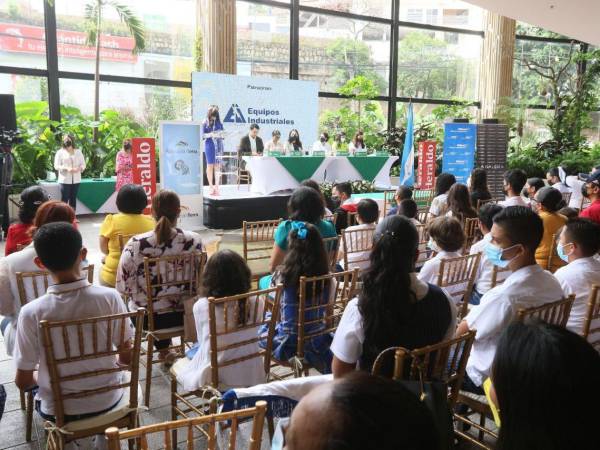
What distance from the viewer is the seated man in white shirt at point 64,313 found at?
202cm

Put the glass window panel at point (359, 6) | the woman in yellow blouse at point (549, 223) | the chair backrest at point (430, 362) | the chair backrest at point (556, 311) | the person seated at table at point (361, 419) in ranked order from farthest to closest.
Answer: the glass window panel at point (359, 6) < the woman in yellow blouse at point (549, 223) < the chair backrest at point (556, 311) < the chair backrest at point (430, 362) < the person seated at table at point (361, 419)

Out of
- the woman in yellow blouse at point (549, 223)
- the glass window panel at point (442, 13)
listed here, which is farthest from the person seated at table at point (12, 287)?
the glass window panel at point (442, 13)

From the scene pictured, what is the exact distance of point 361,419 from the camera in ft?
2.30

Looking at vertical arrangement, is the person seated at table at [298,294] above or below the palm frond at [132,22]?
below

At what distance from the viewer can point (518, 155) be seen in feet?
45.4

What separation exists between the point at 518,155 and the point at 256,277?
11599mm

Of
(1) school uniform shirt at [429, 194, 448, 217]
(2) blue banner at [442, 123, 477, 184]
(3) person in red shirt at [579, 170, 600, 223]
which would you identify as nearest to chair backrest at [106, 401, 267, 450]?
(3) person in red shirt at [579, 170, 600, 223]

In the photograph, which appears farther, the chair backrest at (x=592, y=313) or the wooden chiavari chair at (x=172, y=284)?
the wooden chiavari chair at (x=172, y=284)

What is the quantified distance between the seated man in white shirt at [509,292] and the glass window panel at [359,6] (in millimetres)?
11262

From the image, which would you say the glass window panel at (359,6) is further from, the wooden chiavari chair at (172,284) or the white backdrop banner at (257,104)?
the wooden chiavari chair at (172,284)

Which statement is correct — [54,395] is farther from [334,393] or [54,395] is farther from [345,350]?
[334,393]

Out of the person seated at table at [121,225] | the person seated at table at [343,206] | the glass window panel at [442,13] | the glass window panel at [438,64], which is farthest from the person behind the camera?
the glass window panel at [438,64]

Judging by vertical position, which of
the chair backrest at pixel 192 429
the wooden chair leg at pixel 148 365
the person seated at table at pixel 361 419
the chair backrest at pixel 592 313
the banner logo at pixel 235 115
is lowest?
the wooden chair leg at pixel 148 365

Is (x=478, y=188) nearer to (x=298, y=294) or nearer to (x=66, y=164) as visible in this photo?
(x=298, y=294)
